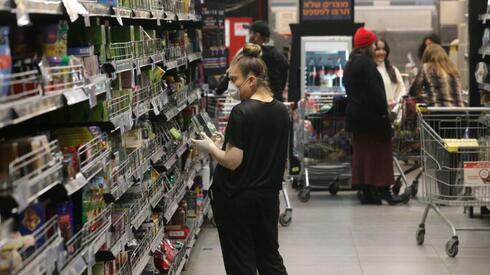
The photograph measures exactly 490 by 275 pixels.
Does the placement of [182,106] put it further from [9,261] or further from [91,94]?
[9,261]

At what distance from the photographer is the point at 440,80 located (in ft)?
28.6

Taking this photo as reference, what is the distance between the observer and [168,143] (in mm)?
5609

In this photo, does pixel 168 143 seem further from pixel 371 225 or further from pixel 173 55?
pixel 371 225

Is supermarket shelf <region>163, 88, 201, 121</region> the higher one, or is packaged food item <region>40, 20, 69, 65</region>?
packaged food item <region>40, 20, 69, 65</region>

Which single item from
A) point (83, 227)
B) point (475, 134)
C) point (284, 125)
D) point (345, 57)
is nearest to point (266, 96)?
point (284, 125)

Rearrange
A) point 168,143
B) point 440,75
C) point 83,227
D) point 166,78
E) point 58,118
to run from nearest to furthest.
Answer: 1. point 83,227
2. point 58,118
3. point 168,143
4. point 166,78
5. point 440,75

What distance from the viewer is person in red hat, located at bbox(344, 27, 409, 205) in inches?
324

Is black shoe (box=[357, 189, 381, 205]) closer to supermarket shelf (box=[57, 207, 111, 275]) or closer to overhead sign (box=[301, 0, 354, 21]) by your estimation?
overhead sign (box=[301, 0, 354, 21])

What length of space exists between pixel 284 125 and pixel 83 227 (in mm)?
1719

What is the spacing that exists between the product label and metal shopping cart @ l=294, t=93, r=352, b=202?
2.60 meters

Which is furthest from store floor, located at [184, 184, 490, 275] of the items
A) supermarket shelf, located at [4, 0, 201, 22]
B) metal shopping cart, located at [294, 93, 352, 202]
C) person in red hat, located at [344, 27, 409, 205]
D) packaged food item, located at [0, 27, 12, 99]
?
packaged food item, located at [0, 27, 12, 99]

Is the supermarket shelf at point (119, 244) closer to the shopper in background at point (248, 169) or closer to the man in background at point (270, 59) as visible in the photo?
the shopper in background at point (248, 169)

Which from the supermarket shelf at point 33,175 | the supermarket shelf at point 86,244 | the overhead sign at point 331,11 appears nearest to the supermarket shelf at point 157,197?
the supermarket shelf at point 86,244

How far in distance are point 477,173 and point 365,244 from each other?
120 centimetres
